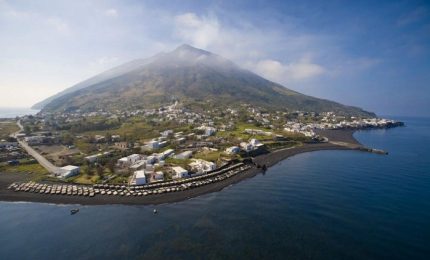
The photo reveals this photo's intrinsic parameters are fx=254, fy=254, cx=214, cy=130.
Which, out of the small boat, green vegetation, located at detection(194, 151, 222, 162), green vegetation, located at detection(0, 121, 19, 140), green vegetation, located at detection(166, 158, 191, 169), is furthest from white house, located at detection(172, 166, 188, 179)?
green vegetation, located at detection(0, 121, 19, 140)

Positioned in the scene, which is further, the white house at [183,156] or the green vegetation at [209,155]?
→ the white house at [183,156]

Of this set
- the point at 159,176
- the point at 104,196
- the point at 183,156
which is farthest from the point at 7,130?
the point at 159,176

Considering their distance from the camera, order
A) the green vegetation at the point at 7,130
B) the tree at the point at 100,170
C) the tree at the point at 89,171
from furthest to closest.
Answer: the green vegetation at the point at 7,130 < the tree at the point at 89,171 < the tree at the point at 100,170

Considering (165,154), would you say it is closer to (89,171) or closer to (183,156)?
(183,156)

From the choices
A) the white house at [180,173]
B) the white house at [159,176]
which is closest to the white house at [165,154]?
the white house at [180,173]

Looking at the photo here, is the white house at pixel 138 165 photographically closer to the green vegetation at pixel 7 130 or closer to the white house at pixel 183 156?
the white house at pixel 183 156

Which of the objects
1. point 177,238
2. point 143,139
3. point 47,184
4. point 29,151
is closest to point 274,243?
point 177,238

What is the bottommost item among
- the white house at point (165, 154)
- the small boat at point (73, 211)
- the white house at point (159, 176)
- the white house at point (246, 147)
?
the small boat at point (73, 211)

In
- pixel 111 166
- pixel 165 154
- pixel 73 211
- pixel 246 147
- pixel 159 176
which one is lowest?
pixel 73 211
